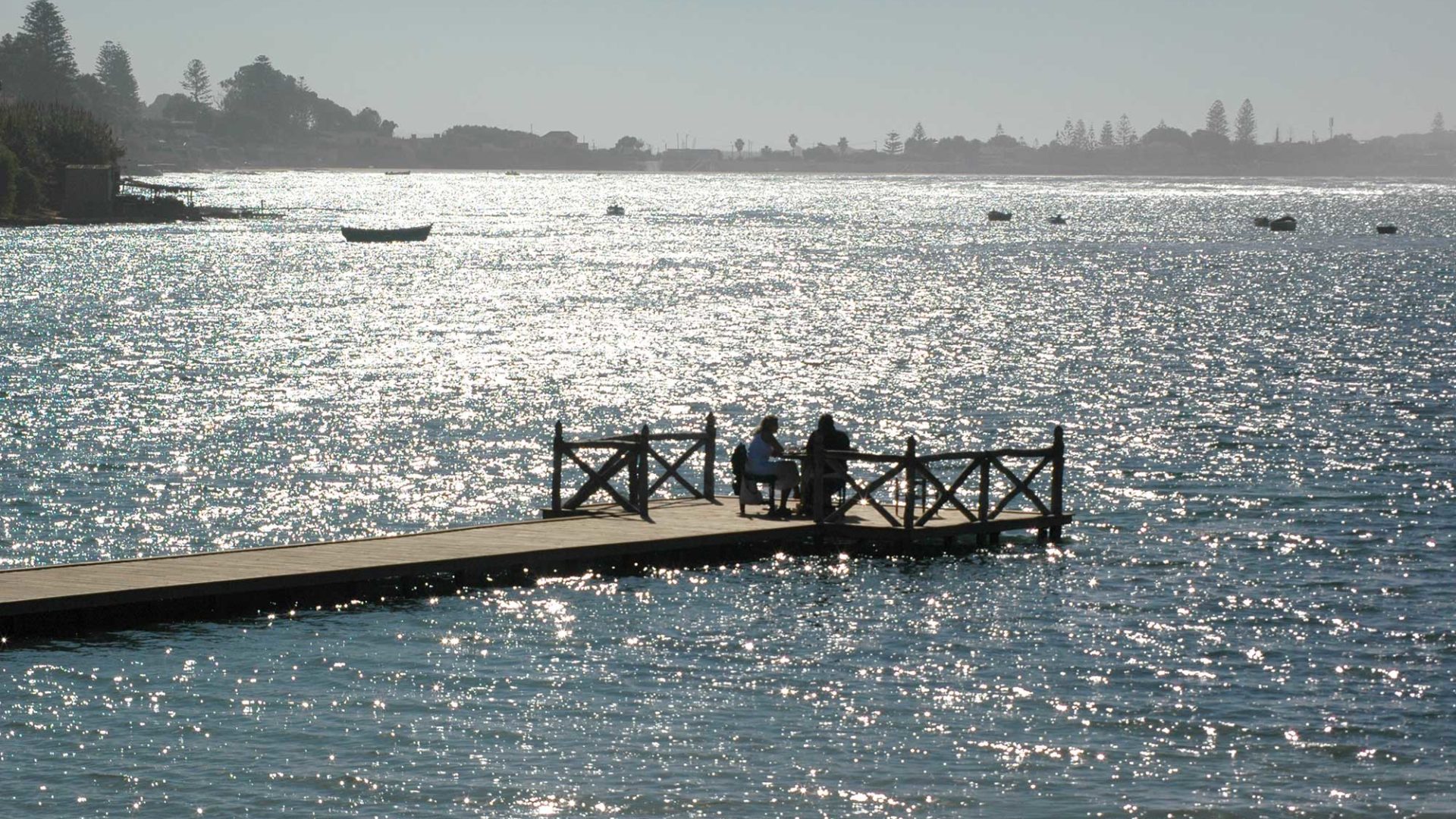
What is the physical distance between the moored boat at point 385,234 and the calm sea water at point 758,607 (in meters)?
96.5

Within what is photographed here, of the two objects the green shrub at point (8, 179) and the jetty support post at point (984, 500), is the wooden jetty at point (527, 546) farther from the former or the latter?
the green shrub at point (8, 179)

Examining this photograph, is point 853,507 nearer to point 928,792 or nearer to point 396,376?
point 928,792

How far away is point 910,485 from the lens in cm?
3281

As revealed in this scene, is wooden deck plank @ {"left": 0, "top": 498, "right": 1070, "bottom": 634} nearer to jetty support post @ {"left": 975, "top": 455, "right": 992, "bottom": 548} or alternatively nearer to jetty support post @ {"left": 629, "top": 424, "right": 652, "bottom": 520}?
jetty support post @ {"left": 975, "top": 455, "right": 992, "bottom": 548}

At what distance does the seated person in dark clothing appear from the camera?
32.8 metres

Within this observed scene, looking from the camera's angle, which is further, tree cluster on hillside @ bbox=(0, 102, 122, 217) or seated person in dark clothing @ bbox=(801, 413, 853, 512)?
tree cluster on hillside @ bbox=(0, 102, 122, 217)

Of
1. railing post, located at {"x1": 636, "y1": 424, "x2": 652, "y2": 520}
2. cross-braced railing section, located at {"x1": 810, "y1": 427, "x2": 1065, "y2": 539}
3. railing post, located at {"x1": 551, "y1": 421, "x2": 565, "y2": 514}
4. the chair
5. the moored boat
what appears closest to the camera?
cross-braced railing section, located at {"x1": 810, "y1": 427, "x2": 1065, "y2": 539}

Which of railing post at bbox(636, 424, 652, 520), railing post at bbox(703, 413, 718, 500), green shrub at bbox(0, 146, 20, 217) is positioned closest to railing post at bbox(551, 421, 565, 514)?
railing post at bbox(636, 424, 652, 520)

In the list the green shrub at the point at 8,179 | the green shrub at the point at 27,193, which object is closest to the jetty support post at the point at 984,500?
the green shrub at the point at 8,179

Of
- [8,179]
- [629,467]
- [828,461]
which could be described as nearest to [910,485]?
[828,461]

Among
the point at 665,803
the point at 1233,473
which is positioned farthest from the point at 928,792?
the point at 1233,473

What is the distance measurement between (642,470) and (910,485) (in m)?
4.66

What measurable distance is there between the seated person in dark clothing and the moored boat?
511ft

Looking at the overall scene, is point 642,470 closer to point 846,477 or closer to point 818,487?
point 818,487
